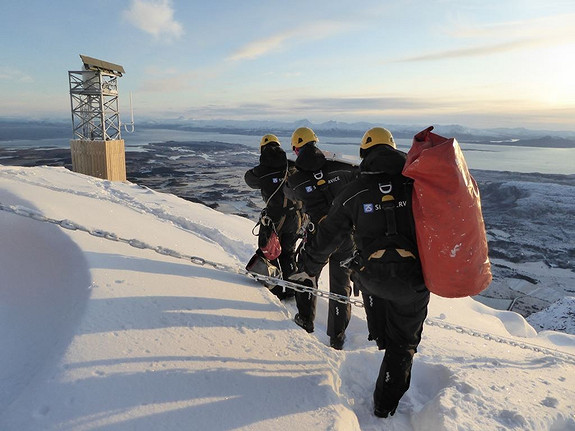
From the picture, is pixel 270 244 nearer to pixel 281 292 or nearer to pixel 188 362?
pixel 281 292

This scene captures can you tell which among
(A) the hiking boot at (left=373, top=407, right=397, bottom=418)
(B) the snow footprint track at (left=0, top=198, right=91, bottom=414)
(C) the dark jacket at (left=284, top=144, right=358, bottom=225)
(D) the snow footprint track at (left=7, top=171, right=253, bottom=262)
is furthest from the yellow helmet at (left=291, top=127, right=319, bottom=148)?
(D) the snow footprint track at (left=7, top=171, right=253, bottom=262)

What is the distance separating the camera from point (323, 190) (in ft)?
11.5

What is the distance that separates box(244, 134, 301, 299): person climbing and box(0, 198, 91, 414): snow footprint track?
1895mm

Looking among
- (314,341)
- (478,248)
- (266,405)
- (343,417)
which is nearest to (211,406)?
(266,405)

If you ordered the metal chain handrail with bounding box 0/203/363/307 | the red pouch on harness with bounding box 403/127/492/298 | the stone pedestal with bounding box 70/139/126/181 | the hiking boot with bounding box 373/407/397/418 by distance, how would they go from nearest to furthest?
the red pouch on harness with bounding box 403/127/492/298
the hiking boot with bounding box 373/407/397/418
the metal chain handrail with bounding box 0/203/363/307
the stone pedestal with bounding box 70/139/126/181

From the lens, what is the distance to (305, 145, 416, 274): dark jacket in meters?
2.35

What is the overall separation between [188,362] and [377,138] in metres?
1.94

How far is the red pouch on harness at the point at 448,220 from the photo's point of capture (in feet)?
6.63

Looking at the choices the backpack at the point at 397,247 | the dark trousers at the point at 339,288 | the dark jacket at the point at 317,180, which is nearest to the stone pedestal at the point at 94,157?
the dark jacket at the point at 317,180

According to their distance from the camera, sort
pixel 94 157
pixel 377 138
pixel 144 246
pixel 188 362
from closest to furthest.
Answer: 1. pixel 188 362
2. pixel 377 138
3. pixel 144 246
4. pixel 94 157

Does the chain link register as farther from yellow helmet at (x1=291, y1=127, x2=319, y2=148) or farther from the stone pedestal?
the stone pedestal

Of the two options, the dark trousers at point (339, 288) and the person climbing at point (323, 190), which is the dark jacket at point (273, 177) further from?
the dark trousers at point (339, 288)

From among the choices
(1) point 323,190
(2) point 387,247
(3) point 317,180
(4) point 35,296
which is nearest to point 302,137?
(3) point 317,180

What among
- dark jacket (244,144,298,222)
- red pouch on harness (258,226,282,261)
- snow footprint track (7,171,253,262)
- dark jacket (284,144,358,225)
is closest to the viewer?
dark jacket (284,144,358,225)
